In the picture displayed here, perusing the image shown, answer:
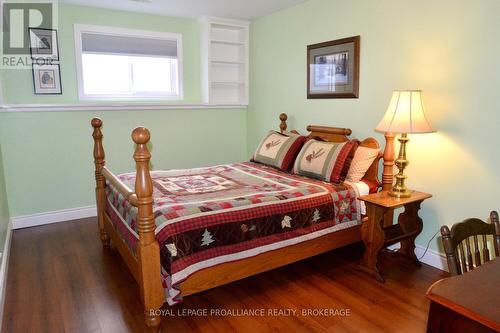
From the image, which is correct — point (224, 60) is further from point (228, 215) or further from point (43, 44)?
point (228, 215)

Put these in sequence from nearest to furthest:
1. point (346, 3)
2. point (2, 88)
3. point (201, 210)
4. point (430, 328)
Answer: point (430, 328), point (201, 210), point (346, 3), point (2, 88)

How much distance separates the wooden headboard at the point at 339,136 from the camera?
3004mm

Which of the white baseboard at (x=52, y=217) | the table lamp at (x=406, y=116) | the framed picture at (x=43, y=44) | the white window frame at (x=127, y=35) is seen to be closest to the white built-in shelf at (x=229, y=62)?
the white window frame at (x=127, y=35)

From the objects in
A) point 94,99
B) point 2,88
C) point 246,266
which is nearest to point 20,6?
point 2,88

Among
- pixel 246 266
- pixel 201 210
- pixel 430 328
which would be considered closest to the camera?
pixel 430 328

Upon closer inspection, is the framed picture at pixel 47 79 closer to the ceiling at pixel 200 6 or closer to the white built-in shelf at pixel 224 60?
the ceiling at pixel 200 6

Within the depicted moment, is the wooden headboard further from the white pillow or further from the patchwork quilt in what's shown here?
the patchwork quilt

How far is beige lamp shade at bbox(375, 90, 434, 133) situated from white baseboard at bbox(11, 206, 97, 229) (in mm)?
3239

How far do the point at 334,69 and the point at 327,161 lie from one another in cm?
101

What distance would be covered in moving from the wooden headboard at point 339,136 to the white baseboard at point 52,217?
240 centimetres

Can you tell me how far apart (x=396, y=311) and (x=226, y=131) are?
3.16 m

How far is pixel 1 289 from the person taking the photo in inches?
88.9

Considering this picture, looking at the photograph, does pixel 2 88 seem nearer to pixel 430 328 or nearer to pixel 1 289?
pixel 1 289

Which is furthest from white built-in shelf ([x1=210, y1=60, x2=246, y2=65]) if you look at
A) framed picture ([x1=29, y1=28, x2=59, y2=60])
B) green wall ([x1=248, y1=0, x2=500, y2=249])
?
framed picture ([x1=29, y1=28, x2=59, y2=60])
